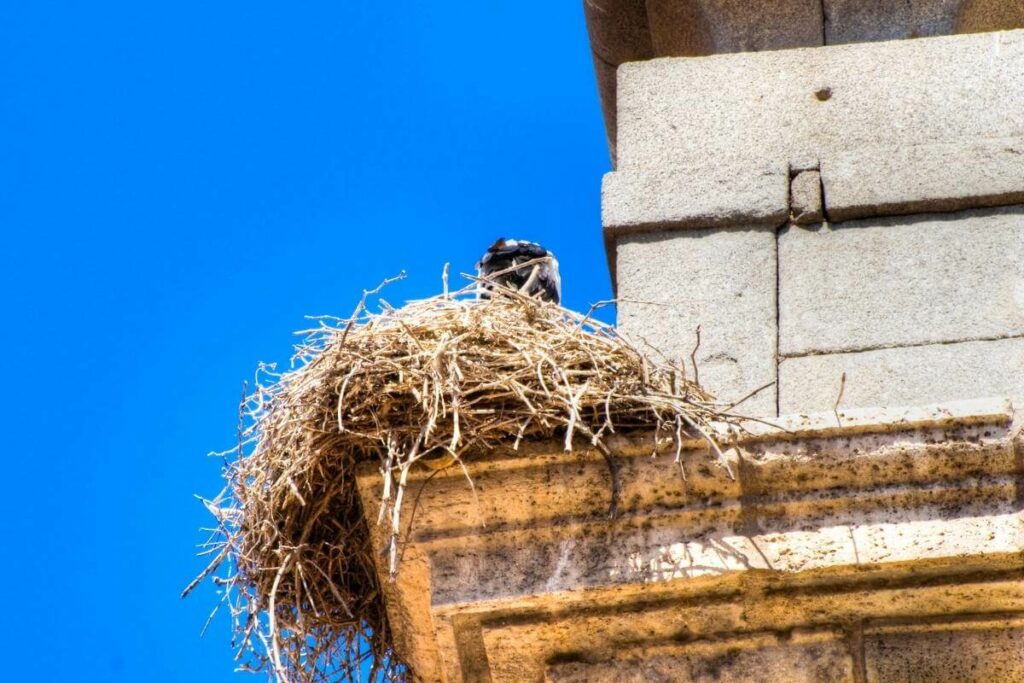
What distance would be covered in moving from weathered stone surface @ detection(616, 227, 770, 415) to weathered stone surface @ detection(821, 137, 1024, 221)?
0.17 m

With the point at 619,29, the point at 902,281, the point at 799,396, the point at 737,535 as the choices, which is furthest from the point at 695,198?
the point at 619,29

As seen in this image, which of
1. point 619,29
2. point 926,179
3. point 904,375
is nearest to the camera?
point 904,375

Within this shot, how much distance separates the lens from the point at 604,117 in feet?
24.4

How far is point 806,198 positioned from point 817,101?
39cm

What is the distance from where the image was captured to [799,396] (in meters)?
4.98

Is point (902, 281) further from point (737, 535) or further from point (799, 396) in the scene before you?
point (737, 535)

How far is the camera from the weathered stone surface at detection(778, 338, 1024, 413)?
4.90 metres

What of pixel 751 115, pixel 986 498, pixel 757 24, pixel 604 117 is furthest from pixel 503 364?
pixel 604 117

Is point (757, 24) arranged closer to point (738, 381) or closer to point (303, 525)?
point (738, 381)

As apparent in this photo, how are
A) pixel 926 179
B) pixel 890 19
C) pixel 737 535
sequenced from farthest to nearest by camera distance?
pixel 890 19 → pixel 926 179 → pixel 737 535

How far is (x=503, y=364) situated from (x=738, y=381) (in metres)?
0.73

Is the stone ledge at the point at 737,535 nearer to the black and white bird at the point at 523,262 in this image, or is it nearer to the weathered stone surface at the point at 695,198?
the weathered stone surface at the point at 695,198

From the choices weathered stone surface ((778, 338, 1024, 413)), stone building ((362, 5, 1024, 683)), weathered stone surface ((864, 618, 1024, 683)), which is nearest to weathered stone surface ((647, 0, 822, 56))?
stone building ((362, 5, 1024, 683))

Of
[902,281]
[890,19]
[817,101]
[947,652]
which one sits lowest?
[947,652]
